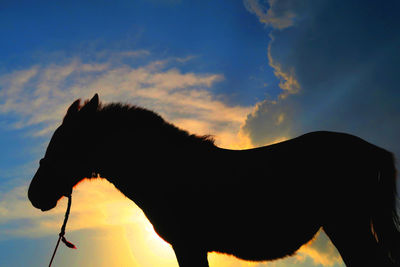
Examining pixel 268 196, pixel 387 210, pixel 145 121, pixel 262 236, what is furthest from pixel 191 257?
pixel 387 210

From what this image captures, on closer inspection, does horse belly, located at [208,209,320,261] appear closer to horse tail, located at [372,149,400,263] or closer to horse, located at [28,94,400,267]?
horse, located at [28,94,400,267]

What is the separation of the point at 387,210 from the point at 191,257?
2.76 meters

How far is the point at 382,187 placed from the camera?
3.73 m

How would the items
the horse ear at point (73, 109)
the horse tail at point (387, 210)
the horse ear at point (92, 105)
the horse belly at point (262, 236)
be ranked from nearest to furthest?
the horse tail at point (387, 210)
the horse belly at point (262, 236)
the horse ear at point (92, 105)
the horse ear at point (73, 109)

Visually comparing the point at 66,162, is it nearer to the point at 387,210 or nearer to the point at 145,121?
the point at 145,121

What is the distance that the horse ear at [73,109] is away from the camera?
14.9ft

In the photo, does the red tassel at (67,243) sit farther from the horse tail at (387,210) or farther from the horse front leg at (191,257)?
the horse tail at (387,210)

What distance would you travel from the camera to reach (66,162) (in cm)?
432

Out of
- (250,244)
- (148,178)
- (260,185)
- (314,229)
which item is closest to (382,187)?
(314,229)

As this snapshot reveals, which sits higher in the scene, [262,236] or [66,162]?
[66,162]

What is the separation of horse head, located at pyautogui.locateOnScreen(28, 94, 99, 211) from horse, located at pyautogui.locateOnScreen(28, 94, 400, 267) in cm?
90

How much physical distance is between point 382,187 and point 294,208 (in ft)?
4.48

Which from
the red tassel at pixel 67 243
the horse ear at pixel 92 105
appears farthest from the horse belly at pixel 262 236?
the horse ear at pixel 92 105

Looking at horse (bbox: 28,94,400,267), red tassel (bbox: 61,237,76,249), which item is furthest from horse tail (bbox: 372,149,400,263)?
red tassel (bbox: 61,237,76,249)
